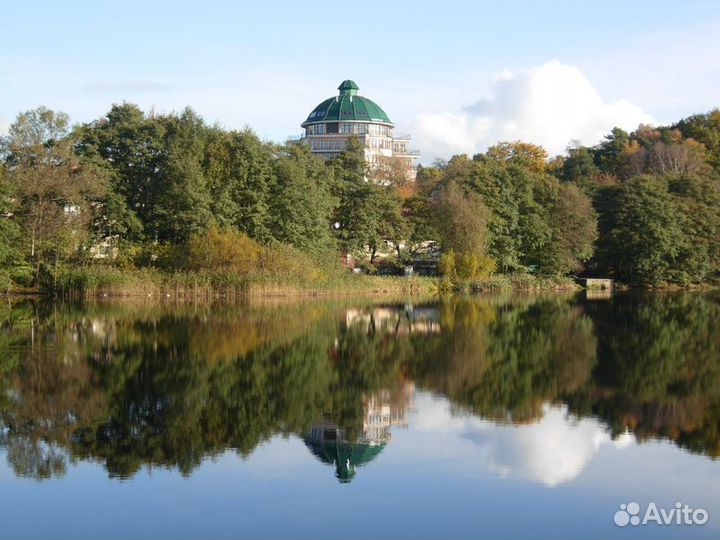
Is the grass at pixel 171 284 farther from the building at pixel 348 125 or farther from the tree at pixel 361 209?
the building at pixel 348 125

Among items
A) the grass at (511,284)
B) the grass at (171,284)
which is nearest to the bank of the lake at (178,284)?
the grass at (171,284)

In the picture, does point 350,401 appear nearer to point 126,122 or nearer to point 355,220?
point 126,122

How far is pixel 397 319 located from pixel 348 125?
82028mm

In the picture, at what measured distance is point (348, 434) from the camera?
12.9 m

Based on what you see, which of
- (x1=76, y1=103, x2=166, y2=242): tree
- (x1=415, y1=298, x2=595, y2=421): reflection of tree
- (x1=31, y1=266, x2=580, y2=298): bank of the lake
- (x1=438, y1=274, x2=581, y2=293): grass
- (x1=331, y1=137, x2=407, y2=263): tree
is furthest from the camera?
(x1=331, y1=137, x2=407, y2=263): tree

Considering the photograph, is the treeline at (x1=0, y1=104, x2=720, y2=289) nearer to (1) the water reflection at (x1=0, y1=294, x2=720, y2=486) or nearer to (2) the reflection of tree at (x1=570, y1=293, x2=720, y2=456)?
(1) the water reflection at (x1=0, y1=294, x2=720, y2=486)

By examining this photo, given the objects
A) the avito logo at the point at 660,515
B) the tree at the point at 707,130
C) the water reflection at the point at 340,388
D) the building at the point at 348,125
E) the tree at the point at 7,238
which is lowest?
the avito logo at the point at 660,515

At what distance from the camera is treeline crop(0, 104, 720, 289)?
141 ft

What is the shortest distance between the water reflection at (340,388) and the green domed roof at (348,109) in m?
83.3

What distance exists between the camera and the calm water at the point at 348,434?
9.40 meters

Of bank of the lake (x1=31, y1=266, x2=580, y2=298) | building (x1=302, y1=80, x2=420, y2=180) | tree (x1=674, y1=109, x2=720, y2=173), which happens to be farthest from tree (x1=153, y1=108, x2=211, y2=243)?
building (x1=302, y1=80, x2=420, y2=180)

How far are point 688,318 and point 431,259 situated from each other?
26746 millimetres

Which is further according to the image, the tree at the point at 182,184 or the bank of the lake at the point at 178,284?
the tree at the point at 182,184

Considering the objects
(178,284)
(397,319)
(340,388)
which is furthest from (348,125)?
(340,388)
